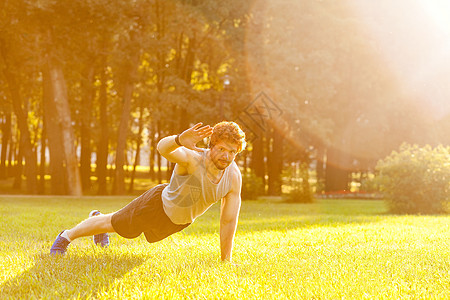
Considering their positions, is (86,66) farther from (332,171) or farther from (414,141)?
(414,141)

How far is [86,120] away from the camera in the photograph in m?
31.3

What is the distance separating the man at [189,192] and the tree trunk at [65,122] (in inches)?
732

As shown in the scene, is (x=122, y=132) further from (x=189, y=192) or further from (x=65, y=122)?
(x=189, y=192)

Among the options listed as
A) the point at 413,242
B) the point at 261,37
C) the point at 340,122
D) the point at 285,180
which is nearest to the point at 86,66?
the point at 261,37

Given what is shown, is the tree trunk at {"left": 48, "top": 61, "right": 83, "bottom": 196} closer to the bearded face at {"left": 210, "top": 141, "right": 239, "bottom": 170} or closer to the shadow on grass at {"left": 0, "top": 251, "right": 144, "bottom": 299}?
the shadow on grass at {"left": 0, "top": 251, "right": 144, "bottom": 299}

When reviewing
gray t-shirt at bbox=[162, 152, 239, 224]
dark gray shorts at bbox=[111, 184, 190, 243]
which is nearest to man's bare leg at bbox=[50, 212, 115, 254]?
dark gray shorts at bbox=[111, 184, 190, 243]

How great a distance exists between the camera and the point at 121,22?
23375mm

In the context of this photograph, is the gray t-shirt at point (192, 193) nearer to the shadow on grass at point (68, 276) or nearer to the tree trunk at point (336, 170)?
the shadow on grass at point (68, 276)

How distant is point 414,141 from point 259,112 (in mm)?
12953

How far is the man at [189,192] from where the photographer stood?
5301 millimetres

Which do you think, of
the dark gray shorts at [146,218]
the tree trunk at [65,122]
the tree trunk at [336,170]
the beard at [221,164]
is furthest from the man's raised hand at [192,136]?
the tree trunk at [336,170]

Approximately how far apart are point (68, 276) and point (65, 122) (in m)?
19.8

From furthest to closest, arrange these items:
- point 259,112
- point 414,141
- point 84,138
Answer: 1. point 414,141
2. point 84,138
3. point 259,112

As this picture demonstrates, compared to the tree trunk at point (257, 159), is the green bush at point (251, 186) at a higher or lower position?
lower
